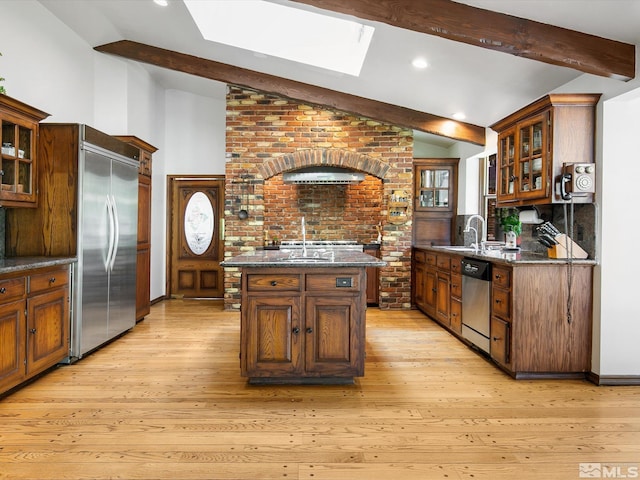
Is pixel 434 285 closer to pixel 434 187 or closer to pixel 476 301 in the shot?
pixel 476 301

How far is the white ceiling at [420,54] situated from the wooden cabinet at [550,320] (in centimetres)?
169

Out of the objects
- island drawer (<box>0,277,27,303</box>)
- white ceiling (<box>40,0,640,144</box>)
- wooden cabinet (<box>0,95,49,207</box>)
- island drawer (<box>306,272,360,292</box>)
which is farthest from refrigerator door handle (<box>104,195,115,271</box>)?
island drawer (<box>306,272,360,292</box>)

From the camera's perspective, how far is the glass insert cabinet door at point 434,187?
6094 millimetres

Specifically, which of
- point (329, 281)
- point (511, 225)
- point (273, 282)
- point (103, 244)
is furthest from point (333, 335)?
point (511, 225)

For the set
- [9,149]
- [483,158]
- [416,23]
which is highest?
[416,23]

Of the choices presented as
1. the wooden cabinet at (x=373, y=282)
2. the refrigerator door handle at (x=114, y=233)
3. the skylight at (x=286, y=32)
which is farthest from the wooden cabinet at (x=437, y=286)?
the refrigerator door handle at (x=114, y=233)

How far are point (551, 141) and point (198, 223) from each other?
5.09 meters

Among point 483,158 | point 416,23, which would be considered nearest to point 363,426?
point 416,23

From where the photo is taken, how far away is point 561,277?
309cm

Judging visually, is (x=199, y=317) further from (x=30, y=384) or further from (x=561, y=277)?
(x=561, y=277)

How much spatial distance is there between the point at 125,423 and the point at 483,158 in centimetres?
522

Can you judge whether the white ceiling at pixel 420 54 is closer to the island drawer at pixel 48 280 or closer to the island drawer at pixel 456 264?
the island drawer at pixel 456 264

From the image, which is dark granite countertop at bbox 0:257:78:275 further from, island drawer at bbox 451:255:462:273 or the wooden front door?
island drawer at bbox 451:255:462:273

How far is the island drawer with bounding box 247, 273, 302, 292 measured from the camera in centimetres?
282
